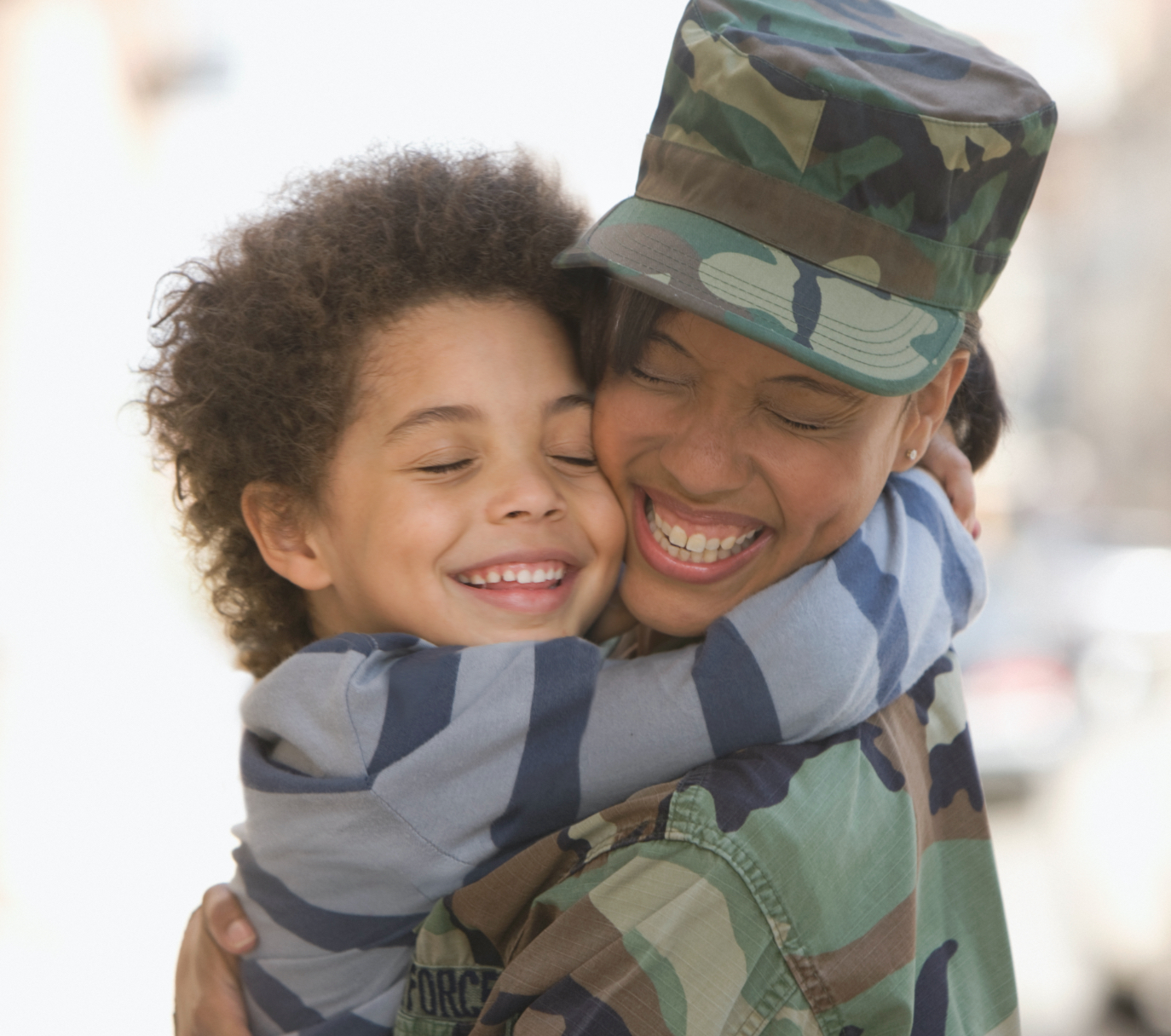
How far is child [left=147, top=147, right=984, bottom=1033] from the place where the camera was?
1437mm

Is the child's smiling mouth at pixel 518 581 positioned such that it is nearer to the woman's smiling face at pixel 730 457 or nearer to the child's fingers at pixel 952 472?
the woman's smiling face at pixel 730 457

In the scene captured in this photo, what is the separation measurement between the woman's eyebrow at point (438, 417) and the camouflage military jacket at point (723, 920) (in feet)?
2.07

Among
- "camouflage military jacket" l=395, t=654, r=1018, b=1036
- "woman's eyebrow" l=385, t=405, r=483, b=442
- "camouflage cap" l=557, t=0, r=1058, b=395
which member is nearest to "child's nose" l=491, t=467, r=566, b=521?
"woman's eyebrow" l=385, t=405, r=483, b=442

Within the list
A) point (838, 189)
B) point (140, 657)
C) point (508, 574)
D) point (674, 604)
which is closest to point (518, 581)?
point (508, 574)

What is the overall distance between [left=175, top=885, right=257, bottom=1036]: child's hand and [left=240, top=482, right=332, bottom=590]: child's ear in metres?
0.55

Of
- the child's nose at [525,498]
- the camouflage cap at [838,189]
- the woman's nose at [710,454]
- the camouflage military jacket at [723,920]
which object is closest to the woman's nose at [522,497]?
the child's nose at [525,498]

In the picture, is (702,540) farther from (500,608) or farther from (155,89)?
(155,89)

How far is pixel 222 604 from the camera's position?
225 centimetres

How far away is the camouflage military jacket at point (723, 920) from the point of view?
4.01 ft

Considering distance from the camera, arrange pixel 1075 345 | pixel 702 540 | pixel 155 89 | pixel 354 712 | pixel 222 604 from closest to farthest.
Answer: pixel 354 712
pixel 702 540
pixel 222 604
pixel 155 89
pixel 1075 345

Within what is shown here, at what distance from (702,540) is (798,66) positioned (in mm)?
662

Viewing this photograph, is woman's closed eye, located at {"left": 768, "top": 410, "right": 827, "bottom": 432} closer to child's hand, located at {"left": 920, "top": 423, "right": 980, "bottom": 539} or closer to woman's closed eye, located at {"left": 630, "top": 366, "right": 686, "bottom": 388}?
woman's closed eye, located at {"left": 630, "top": 366, "right": 686, "bottom": 388}

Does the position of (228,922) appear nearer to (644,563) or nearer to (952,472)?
(644,563)

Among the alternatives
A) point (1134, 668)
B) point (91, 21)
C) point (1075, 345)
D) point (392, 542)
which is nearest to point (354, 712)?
point (392, 542)
